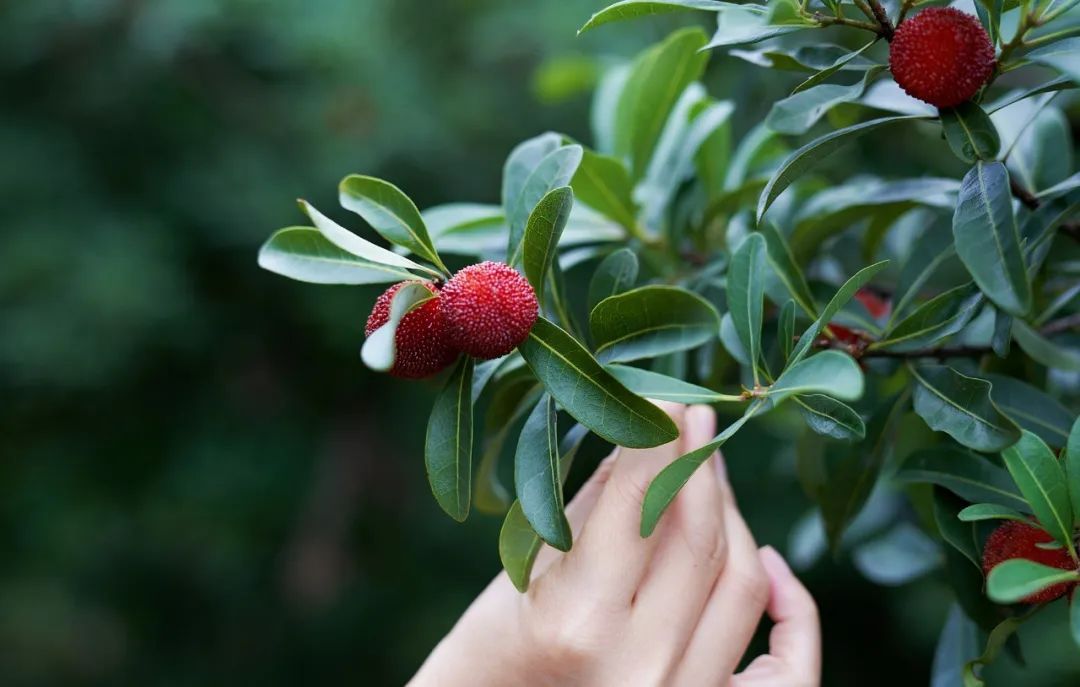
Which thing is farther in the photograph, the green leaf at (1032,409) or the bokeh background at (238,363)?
the bokeh background at (238,363)

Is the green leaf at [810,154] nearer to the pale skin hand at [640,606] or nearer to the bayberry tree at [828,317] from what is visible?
the bayberry tree at [828,317]

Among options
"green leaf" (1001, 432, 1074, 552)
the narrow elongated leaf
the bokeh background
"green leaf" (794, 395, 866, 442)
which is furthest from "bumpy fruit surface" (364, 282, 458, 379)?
the bokeh background

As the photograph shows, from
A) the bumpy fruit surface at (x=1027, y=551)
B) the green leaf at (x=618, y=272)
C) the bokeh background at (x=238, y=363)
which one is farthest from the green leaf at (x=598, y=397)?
the bokeh background at (x=238, y=363)

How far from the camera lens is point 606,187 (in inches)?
34.3

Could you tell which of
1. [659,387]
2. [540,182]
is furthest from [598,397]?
[540,182]

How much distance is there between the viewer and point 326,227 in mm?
540

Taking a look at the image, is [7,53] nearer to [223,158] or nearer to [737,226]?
[223,158]

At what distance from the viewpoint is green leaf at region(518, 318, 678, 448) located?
0.58m

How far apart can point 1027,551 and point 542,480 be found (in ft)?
0.94

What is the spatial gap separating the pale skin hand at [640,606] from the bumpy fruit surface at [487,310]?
6.0 inches

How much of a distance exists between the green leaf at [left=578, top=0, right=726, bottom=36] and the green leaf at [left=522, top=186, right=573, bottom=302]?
9 centimetres

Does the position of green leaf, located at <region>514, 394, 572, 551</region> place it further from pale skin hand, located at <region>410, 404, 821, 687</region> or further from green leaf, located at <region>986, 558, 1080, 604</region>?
green leaf, located at <region>986, 558, 1080, 604</region>

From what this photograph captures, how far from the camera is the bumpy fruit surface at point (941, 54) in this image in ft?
1.79

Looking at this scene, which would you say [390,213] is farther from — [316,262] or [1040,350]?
[1040,350]
